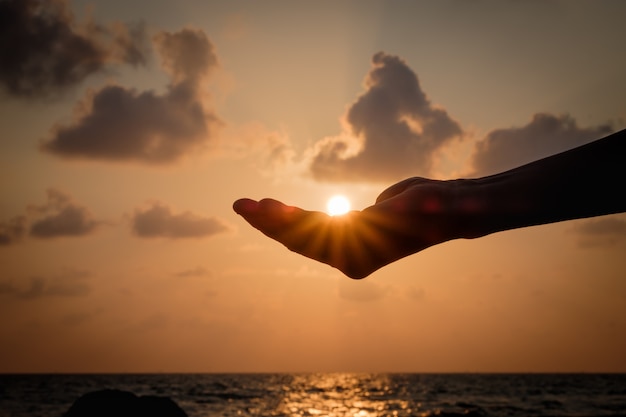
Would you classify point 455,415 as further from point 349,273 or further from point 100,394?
point 349,273

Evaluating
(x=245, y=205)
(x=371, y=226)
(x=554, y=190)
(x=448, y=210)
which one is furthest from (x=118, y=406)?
(x=554, y=190)

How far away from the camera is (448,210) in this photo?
7.96 feet

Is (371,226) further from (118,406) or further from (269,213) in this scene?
(118,406)

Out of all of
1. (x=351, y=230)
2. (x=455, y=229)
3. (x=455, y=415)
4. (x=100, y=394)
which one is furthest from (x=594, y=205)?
(x=455, y=415)

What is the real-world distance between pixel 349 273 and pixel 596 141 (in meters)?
1.29

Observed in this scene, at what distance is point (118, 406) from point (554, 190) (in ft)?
34.2

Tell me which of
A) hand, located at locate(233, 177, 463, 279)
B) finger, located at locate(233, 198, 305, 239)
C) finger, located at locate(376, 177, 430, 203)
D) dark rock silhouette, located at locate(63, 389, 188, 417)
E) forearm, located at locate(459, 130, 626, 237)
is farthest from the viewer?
dark rock silhouette, located at locate(63, 389, 188, 417)

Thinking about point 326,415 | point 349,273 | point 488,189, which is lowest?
point 326,415

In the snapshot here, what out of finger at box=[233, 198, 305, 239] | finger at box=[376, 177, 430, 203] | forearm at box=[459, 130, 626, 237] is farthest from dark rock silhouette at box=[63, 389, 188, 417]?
forearm at box=[459, 130, 626, 237]

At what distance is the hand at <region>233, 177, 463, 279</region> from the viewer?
2.50 meters

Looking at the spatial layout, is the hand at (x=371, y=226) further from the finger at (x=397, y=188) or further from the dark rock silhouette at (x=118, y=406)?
A: the dark rock silhouette at (x=118, y=406)

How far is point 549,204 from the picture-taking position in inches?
85.2

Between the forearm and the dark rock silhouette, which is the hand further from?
the dark rock silhouette

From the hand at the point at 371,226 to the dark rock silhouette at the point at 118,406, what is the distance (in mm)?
9104
